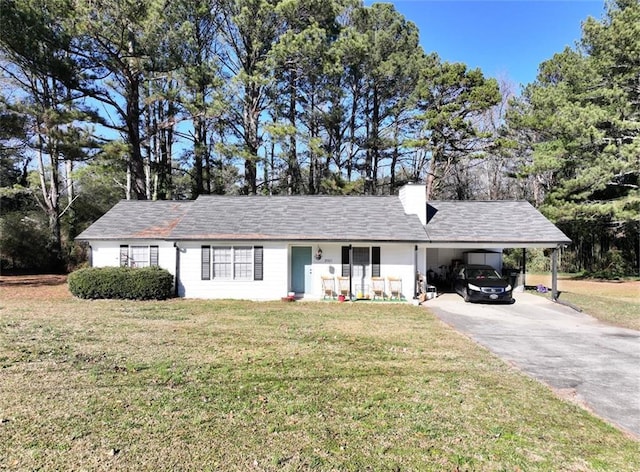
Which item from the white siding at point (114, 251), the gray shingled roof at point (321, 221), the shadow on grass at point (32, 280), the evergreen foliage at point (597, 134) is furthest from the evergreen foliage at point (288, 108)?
the white siding at point (114, 251)

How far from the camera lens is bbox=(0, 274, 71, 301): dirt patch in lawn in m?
13.9

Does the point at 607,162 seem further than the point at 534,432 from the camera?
Yes

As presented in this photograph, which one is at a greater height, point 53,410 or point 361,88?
point 361,88

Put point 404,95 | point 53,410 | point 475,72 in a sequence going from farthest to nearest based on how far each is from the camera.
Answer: point 404,95, point 475,72, point 53,410

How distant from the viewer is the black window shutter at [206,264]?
1421cm

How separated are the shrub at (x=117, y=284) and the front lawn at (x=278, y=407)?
16.3 ft

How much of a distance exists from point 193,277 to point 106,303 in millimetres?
3004

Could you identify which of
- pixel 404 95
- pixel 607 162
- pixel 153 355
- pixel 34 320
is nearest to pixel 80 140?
pixel 34 320

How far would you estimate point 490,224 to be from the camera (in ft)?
51.7

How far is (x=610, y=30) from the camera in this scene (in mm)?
19422

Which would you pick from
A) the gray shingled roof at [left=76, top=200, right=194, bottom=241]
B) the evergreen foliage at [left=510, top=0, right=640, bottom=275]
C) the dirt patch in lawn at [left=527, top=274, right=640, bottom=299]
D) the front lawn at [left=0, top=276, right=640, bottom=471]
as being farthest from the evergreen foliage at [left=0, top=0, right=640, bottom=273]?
the front lawn at [left=0, top=276, right=640, bottom=471]

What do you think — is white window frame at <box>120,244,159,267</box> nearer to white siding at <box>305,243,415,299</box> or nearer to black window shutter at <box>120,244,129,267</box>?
black window shutter at <box>120,244,129,267</box>

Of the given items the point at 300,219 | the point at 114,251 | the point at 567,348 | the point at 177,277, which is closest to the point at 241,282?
the point at 177,277

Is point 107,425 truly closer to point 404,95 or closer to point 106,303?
point 106,303
